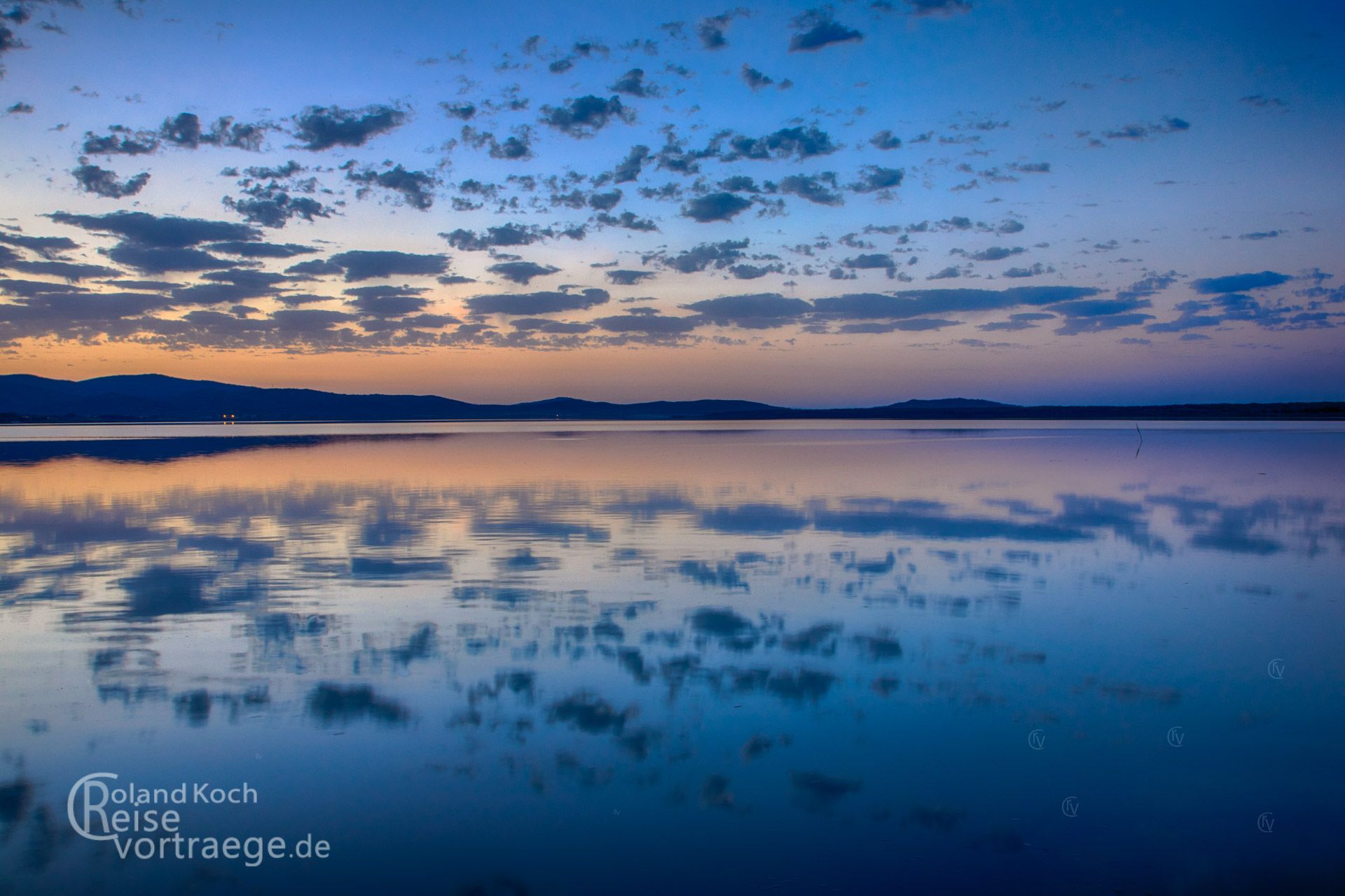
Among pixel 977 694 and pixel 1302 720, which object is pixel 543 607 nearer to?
pixel 977 694

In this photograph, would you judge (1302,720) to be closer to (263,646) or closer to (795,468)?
(263,646)

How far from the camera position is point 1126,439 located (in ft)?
159

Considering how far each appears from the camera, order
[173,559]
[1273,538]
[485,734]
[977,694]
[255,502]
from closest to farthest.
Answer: [485,734] < [977,694] < [173,559] < [1273,538] < [255,502]

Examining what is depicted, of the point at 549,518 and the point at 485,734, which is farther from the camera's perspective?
the point at 549,518

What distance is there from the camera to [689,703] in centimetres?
574

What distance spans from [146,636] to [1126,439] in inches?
2021

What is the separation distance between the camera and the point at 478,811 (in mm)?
4398

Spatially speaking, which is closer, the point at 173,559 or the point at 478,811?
the point at 478,811

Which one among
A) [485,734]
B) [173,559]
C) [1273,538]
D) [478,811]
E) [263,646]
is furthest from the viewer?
[1273,538]

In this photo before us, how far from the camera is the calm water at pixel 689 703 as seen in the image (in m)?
3.99

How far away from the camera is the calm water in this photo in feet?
13.1

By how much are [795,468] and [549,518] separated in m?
12.7

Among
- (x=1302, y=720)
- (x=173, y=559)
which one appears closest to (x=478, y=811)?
(x=1302, y=720)

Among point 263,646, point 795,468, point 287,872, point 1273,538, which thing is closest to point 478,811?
point 287,872
